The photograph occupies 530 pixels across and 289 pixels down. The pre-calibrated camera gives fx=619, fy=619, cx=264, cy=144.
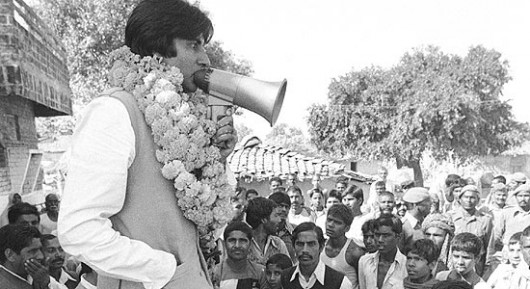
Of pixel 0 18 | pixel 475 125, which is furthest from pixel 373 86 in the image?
pixel 0 18

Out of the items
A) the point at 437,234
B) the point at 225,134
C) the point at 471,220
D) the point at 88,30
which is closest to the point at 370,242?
the point at 437,234

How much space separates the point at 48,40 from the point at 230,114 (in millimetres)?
8368

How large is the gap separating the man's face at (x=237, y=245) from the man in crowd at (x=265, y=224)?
0.68 meters

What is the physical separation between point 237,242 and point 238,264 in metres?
0.18

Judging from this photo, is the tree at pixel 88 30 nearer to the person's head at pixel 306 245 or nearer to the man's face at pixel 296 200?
the man's face at pixel 296 200

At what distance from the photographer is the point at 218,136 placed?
2.08 m

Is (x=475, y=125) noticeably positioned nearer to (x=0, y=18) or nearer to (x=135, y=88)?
(x=0, y=18)

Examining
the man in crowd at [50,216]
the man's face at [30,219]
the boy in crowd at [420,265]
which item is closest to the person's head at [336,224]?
the boy in crowd at [420,265]

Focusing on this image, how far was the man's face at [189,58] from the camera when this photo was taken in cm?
202

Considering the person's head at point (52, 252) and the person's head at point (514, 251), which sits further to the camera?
the person's head at point (514, 251)

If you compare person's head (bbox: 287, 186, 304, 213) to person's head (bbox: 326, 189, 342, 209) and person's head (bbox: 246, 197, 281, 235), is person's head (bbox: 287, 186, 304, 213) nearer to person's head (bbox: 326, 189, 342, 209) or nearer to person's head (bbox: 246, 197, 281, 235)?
person's head (bbox: 326, 189, 342, 209)

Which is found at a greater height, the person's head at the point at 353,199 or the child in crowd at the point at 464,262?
the person's head at the point at 353,199

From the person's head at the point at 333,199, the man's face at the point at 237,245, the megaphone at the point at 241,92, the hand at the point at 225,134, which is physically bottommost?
the man's face at the point at 237,245

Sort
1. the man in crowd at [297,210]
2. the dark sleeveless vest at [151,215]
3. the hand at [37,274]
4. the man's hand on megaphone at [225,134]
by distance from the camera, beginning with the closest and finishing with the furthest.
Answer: the dark sleeveless vest at [151,215], the man's hand on megaphone at [225,134], the hand at [37,274], the man in crowd at [297,210]
